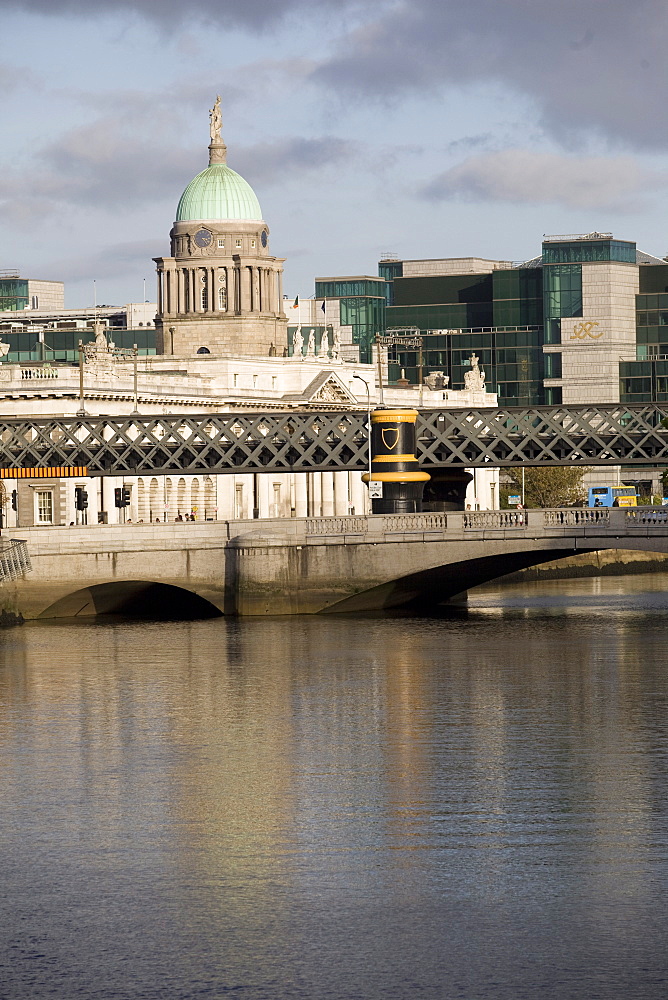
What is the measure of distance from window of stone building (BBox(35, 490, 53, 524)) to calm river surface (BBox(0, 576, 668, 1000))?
64503 mm

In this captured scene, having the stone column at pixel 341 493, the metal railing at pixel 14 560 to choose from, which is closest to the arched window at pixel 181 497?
the stone column at pixel 341 493

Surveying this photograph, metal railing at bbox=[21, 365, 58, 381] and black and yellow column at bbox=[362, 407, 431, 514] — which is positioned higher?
metal railing at bbox=[21, 365, 58, 381]

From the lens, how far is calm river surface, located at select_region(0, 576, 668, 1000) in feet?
110

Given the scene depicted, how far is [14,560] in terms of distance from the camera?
94625mm

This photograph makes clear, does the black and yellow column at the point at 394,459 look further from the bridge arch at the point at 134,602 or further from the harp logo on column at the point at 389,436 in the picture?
the bridge arch at the point at 134,602

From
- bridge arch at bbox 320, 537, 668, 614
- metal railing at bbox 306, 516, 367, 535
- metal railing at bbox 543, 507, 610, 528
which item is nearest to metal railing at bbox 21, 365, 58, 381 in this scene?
bridge arch at bbox 320, 537, 668, 614

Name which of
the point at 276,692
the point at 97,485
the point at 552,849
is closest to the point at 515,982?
the point at 552,849

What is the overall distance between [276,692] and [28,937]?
3299 cm

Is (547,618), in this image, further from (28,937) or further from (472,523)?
(28,937)

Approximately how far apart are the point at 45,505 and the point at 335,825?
335ft

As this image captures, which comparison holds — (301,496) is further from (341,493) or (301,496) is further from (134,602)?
(134,602)

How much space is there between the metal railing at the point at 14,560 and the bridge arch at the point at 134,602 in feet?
10.3

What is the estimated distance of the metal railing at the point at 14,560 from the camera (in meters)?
94.1

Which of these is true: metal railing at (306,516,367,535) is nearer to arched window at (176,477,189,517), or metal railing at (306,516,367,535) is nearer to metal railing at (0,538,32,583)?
metal railing at (0,538,32,583)
